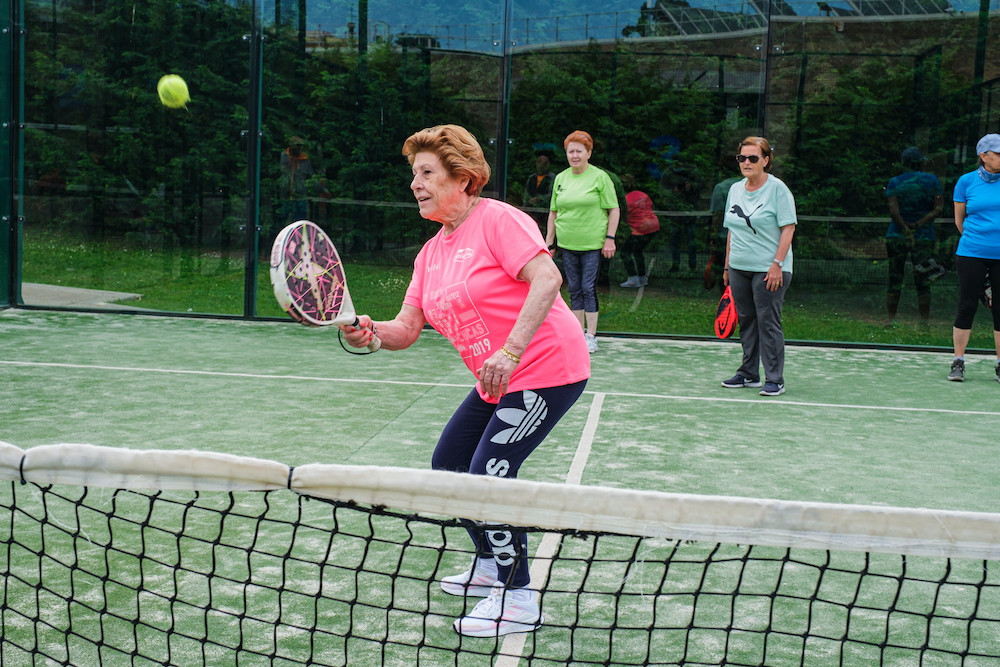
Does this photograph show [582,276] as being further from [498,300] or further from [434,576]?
[434,576]

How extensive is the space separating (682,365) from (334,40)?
14.1 feet

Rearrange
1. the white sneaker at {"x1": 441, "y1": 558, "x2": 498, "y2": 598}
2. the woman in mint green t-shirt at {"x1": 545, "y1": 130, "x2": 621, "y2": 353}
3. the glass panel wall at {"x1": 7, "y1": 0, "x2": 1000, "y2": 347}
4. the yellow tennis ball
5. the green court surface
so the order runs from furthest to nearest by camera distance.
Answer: the yellow tennis ball
the glass panel wall at {"x1": 7, "y1": 0, "x2": 1000, "y2": 347}
the woman in mint green t-shirt at {"x1": 545, "y1": 130, "x2": 621, "y2": 353}
the green court surface
the white sneaker at {"x1": 441, "y1": 558, "x2": 498, "y2": 598}

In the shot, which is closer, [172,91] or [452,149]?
[452,149]

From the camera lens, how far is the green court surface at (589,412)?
4922 mm

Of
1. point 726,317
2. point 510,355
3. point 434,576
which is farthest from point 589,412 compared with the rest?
point 434,576

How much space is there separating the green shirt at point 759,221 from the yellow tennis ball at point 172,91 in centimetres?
534

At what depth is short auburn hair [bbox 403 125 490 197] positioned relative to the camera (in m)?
3.02

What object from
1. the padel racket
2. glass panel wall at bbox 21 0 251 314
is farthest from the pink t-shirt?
glass panel wall at bbox 21 0 251 314

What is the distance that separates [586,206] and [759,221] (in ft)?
6.00

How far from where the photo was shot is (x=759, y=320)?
6.86 meters

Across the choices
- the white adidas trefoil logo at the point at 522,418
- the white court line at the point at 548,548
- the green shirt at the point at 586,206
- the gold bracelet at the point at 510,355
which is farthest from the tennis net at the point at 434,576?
the green shirt at the point at 586,206

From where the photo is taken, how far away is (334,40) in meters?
9.83

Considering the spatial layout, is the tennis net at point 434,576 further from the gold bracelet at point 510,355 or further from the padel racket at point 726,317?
the padel racket at point 726,317

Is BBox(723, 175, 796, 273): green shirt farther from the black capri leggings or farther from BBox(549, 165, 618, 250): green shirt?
BBox(549, 165, 618, 250): green shirt
